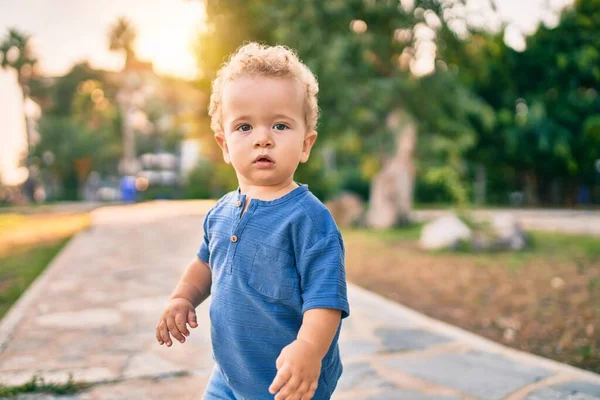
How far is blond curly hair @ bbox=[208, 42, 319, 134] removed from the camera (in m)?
1.66

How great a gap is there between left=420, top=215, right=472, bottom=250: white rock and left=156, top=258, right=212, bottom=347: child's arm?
7324 mm

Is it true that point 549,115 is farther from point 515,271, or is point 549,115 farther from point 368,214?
point 515,271

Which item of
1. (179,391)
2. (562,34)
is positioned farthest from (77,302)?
(562,34)

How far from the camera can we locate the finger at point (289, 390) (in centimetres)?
142

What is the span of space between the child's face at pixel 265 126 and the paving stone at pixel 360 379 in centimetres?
162

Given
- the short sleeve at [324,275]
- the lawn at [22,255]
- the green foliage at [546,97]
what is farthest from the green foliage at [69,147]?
the short sleeve at [324,275]

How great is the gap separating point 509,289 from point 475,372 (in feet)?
9.70

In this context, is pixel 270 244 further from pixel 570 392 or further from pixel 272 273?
pixel 570 392

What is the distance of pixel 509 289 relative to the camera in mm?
5828

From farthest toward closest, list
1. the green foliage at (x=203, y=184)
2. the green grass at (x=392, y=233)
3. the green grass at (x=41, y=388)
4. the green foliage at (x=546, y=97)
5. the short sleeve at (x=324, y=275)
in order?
1. the green foliage at (x=203, y=184)
2. the green foliage at (x=546, y=97)
3. the green grass at (x=392, y=233)
4. the green grass at (x=41, y=388)
5. the short sleeve at (x=324, y=275)

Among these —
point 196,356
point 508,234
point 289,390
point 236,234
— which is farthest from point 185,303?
point 508,234

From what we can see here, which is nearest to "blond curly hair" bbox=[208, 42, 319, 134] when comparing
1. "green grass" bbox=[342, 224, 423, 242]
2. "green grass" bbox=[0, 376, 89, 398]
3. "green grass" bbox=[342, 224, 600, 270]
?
"green grass" bbox=[0, 376, 89, 398]

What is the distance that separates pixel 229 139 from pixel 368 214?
1248 centimetres

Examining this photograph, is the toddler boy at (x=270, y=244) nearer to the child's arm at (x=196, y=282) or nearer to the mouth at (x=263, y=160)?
the mouth at (x=263, y=160)
